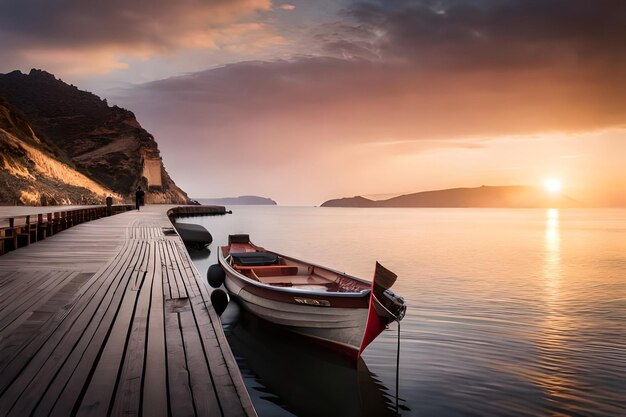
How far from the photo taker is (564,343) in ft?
45.0

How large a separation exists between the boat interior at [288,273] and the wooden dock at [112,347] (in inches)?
126

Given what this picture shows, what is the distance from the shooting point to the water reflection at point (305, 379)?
29.6ft

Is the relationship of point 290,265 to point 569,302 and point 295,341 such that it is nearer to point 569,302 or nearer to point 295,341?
point 295,341

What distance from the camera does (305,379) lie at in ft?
33.6

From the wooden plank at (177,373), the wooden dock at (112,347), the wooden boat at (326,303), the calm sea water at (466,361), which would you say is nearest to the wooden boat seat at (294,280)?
the wooden boat at (326,303)

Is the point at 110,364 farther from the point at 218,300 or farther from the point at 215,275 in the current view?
the point at 215,275

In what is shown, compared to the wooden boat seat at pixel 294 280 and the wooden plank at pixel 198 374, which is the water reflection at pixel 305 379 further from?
the wooden plank at pixel 198 374

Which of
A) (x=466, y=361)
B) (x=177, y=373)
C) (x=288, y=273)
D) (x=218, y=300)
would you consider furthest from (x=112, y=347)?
(x=288, y=273)

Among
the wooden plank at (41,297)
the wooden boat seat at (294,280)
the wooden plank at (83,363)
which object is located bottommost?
the wooden boat seat at (294,280)

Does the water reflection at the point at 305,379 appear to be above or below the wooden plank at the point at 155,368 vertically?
below

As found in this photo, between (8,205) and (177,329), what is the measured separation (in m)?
49.3

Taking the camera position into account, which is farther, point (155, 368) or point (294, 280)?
point (294, 280)

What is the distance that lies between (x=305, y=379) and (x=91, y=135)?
422ft

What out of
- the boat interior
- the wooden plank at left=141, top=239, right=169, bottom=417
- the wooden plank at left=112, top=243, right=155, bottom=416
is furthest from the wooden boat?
the wooden plank at left=112, top=243, right=155, bottom=416
